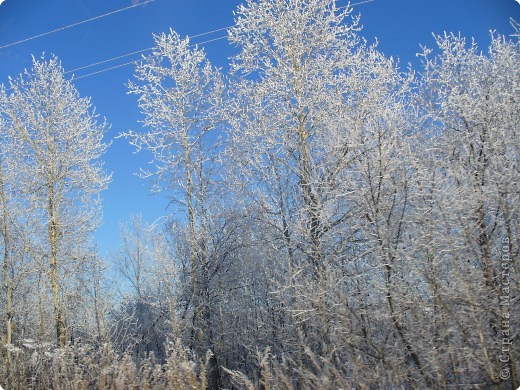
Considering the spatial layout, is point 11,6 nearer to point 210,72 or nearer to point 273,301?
point 210,72

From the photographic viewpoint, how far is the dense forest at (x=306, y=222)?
5.07 metres

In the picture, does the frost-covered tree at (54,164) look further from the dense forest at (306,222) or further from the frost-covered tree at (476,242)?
the frost-covered tree at (476,242)

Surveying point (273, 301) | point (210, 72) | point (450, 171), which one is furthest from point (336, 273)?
point (210, 72)

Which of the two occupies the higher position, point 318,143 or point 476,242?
point 318,143

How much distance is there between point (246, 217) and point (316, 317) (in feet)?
11.5

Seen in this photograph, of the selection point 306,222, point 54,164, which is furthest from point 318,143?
point 54,164

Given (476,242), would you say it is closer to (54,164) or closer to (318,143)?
(318,143)

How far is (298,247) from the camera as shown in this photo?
754 centimetres

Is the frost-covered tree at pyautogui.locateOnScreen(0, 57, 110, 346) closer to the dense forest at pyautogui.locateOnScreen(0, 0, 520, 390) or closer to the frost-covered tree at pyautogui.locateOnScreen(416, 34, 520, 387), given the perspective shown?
the dense forest at pyautogui.locateOnScreen(0, 0, 520, 390)

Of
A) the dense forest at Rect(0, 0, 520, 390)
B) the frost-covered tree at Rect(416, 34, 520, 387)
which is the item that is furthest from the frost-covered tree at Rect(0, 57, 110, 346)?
the frost-covered tree at Rect(416, 34, 520, 387)

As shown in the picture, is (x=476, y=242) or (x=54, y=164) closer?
(x=476, y=242)

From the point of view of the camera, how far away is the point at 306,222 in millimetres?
6969

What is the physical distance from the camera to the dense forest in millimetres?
5066


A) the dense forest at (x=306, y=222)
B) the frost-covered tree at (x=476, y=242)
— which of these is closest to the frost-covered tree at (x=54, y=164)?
the dense forest at (x=306, y=222)
